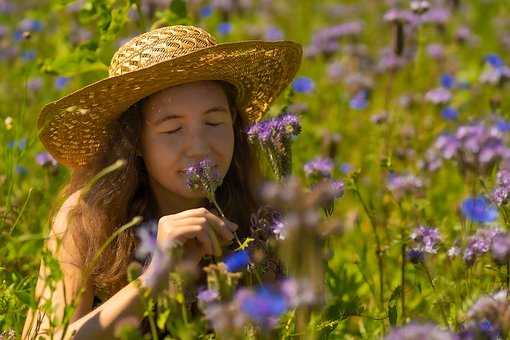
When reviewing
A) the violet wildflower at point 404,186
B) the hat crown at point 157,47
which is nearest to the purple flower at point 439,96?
the violet wildflower at point 404,186

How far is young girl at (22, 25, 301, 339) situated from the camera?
2.31m

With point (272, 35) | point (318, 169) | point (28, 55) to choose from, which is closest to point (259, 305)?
point (318, 169)

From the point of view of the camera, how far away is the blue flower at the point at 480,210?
2.71 m

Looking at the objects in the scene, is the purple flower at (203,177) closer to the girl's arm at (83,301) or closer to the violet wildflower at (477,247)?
the girl's arm at (83,301)

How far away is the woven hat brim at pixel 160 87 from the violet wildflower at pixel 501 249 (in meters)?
0.74

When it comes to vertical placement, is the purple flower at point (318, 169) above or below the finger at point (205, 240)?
below

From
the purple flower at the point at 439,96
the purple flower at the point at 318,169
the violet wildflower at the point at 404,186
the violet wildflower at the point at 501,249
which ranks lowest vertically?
the purple flower at the point at 439,96

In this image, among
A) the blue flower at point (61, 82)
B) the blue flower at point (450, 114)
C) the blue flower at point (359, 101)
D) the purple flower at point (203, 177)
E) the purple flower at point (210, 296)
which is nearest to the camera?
the purple flower at point (210, 296)

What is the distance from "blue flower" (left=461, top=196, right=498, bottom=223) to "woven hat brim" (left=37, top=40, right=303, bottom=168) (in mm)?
594

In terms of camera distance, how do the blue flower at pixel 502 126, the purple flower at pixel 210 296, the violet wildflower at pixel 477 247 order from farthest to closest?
1. the blue flower at pixel 502 126
2. the violet wildflower at pixel 477 247
3. the purple flower at pixel 210 296

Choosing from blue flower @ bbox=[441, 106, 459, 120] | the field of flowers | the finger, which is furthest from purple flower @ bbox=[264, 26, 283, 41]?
the finger

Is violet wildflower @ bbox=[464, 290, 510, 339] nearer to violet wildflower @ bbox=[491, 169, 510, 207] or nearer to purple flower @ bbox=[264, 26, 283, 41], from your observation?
violet wildflower @ bbox=[491, 169, 510, 207]

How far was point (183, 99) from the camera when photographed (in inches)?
92.8

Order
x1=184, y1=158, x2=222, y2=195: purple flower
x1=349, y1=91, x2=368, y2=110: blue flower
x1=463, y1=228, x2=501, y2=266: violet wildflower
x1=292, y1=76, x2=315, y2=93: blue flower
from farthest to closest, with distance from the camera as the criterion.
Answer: x1=349, y1=91, x2=368, y2=110: blue flower → x1=292, y1=76, x2=315, y2=93: blue flower → x1=463, y1=228, x2=501, y2=266: violet wildflower → x1=184, y1=158, x2=222, y2=195: purple flower
